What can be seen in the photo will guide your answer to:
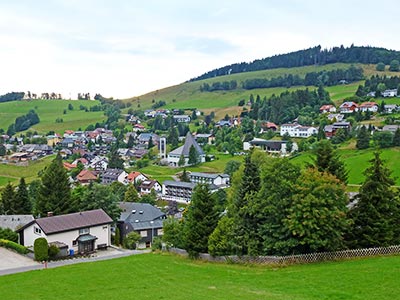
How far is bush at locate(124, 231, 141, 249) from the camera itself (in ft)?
155

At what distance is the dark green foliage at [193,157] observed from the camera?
105 metres

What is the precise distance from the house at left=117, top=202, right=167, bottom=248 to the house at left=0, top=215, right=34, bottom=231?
33.8 feet

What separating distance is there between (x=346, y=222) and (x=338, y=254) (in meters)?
1.85

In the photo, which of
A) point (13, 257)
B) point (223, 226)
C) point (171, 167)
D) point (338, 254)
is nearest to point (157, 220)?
point (13, 257)

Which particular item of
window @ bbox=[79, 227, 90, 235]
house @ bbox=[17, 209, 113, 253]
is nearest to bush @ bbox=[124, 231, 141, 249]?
house @ bbox=[17, 209, 113, 253]

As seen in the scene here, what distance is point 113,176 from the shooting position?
3809 inches

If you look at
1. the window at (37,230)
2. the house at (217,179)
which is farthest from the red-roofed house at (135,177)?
the window at (37,230)

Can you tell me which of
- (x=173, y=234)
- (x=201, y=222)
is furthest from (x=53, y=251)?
(x=201, y=222)

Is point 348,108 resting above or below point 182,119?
above

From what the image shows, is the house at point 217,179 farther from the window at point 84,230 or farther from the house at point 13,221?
the window at point 84,230

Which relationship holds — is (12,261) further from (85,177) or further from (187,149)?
(187,149)

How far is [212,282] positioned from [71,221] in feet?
77.2

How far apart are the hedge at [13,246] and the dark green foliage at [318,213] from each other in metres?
23.8

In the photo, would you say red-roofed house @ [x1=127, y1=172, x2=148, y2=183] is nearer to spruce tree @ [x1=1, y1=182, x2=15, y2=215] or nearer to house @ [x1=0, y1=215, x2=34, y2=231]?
spruce tree @ [x1=1, y1=182, x2=15, y2=215]
